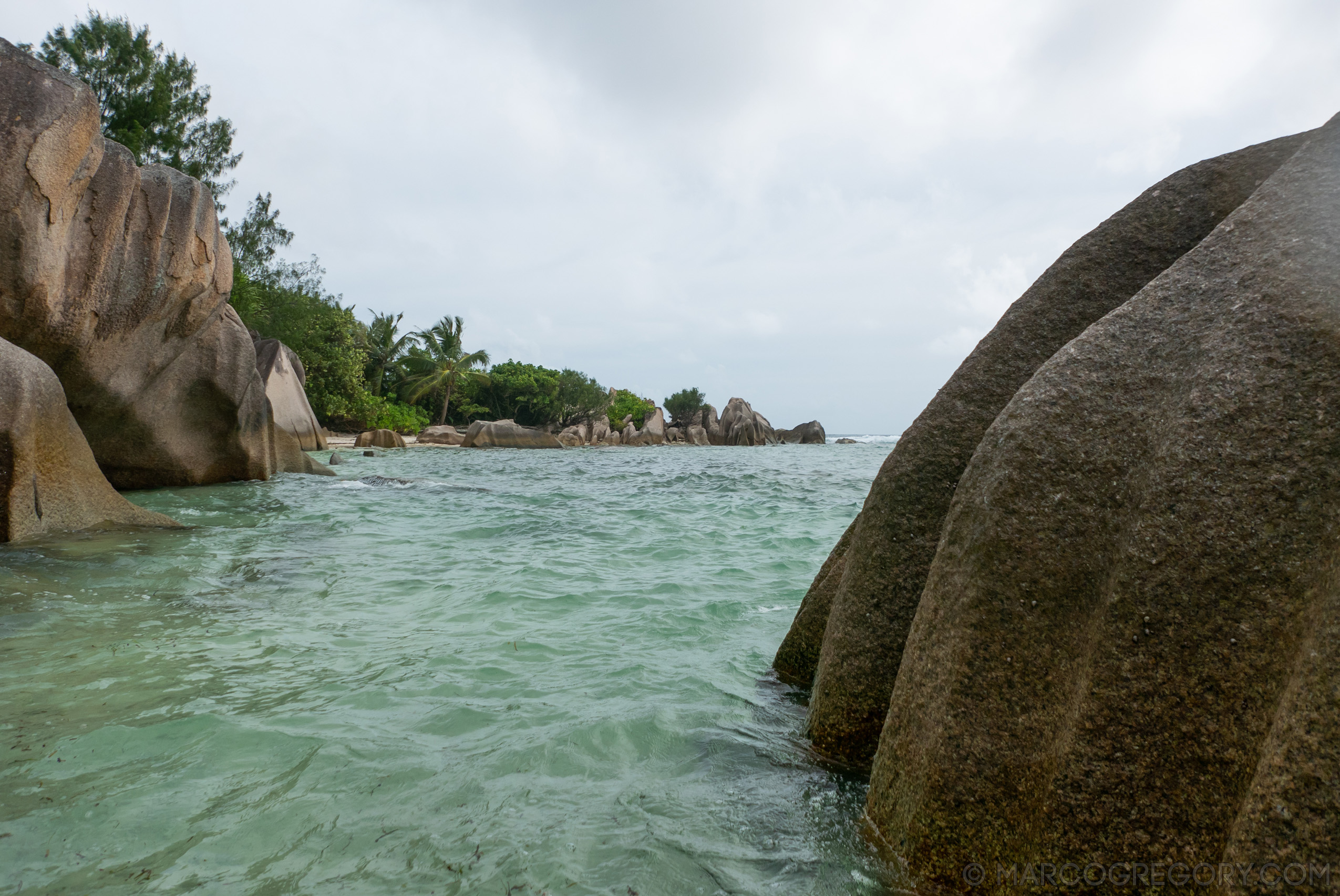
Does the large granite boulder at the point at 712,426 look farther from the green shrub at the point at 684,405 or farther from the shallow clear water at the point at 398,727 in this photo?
the shallow clear water at the point at 398,727

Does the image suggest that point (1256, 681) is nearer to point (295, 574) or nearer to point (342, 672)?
point (342, 672)

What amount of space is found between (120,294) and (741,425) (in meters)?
50.4

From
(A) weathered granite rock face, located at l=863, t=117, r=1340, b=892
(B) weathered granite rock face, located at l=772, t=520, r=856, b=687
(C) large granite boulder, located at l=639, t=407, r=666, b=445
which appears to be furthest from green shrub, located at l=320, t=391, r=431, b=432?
(A) weathered granite rock face, located at l=863, t=117, r=1340, b=892

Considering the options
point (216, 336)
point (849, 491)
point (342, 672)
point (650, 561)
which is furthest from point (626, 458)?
point (342, 672)

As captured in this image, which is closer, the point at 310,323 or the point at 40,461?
the point at 40,461

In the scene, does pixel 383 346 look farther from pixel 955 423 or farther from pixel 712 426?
pixel 955 423

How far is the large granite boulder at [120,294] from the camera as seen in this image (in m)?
6.96

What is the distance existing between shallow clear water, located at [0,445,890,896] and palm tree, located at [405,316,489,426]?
4081cm

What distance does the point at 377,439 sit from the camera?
104ft

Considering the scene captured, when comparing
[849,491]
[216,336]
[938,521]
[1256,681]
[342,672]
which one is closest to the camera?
[1256,681]

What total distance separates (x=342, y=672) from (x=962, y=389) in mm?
3260

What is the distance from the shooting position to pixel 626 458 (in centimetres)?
3044

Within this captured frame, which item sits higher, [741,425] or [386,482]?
[741,425]

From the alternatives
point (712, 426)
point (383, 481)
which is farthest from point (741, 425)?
point (383, 481)
